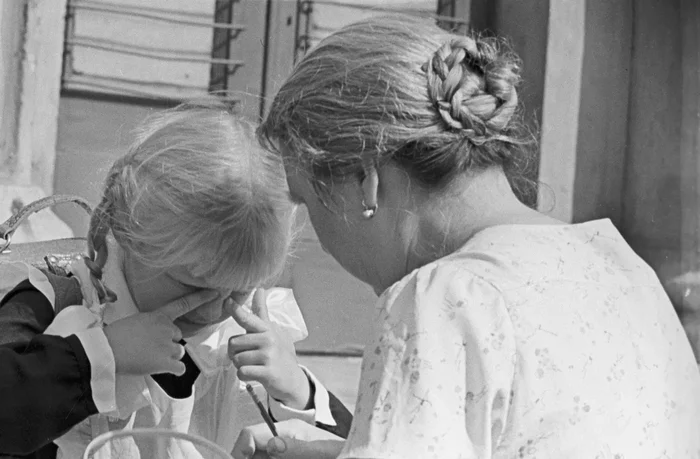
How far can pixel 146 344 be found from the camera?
1.37m

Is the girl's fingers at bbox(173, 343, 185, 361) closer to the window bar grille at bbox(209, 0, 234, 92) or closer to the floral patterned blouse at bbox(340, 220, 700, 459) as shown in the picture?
the floral patterned blouse at bbox(340, 220, 700, 459)

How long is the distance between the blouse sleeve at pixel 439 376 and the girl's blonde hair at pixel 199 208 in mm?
525

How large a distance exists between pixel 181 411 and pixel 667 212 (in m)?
1.96

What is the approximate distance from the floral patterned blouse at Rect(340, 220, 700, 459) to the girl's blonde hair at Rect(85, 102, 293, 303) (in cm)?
49

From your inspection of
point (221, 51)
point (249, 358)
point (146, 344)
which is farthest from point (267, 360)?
point (221, 51)

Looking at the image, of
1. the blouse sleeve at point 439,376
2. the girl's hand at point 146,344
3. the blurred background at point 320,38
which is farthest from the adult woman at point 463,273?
the blurred background at point 320,38

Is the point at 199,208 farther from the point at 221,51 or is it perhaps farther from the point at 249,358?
the point at 221,51

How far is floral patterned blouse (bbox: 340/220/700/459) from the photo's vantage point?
909 mm

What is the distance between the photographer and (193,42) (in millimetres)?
2949

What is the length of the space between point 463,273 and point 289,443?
1.26 ft

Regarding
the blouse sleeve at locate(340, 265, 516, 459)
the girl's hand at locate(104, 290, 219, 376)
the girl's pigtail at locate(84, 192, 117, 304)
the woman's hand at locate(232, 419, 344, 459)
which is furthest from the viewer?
the girl's pigtail at locate(84, 192, 117, 304)

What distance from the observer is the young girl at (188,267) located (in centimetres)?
142

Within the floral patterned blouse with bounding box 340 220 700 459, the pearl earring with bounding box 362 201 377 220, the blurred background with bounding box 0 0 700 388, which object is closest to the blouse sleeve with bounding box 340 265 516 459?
the floral patterned blouse with bounding box 340 220 700 459

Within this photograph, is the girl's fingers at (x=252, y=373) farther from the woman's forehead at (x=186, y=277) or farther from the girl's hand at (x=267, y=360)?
the woman's forehead at (x=186, y=277)
